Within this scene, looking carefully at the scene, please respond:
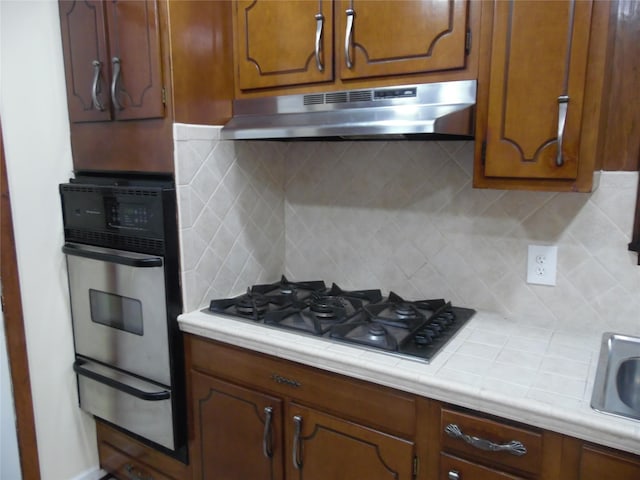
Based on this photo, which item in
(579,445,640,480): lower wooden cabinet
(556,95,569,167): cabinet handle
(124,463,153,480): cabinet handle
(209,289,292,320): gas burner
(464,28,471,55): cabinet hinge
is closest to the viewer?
(579,445,640,480): lower wooden cabinet

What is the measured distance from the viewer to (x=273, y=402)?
1.45 m

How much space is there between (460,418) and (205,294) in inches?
39.2

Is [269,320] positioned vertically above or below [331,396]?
above

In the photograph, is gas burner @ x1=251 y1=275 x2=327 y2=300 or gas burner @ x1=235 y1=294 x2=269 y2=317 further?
gas burner @ x1=251 y1=275 x2=327 y2=300

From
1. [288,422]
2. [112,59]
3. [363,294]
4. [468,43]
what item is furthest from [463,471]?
[112,59]

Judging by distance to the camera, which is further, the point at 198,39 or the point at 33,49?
the point at 33,49

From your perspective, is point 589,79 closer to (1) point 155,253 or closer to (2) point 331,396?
(2) point 331,396

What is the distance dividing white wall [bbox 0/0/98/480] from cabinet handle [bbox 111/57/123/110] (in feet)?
1.02

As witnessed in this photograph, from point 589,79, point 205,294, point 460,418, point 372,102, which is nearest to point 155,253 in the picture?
point 205,294

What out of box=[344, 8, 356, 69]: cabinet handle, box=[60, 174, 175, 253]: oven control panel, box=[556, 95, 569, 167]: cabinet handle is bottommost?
box=[60, 174, 175, 253]: oven control panel

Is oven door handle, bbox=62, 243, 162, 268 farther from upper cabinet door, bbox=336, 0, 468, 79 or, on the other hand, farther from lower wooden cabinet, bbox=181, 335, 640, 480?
upper cabinet door, bbox=336, 0, 468, 79

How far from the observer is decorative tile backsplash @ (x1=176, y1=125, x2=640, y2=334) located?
143 cm

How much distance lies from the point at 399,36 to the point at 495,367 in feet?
3.19

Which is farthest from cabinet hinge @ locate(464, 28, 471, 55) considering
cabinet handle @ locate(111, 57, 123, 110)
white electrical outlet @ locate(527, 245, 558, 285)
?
cabinet handle @ locate(111, 57, 123, 110)
